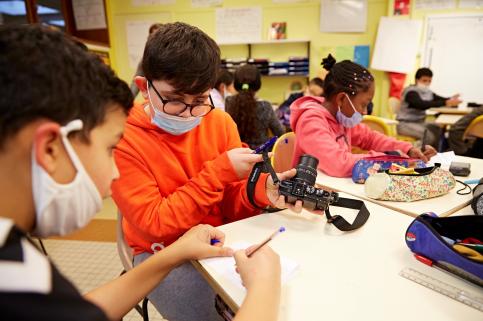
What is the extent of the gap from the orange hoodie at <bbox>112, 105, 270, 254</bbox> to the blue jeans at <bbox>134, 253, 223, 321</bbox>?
4.5 inches

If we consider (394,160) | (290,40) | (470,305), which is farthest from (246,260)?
(290,40)

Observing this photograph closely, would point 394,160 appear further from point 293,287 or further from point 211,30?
point 211,30

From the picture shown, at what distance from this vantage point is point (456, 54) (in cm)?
457

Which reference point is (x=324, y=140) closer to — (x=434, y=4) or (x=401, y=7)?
(x=401, y=7)

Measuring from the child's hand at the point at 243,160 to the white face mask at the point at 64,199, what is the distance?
441 mm

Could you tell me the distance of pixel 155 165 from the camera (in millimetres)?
1029

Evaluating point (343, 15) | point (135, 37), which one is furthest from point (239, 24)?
point (135, 37)

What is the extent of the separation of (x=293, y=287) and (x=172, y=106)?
0.60m

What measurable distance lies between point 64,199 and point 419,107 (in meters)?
4.37

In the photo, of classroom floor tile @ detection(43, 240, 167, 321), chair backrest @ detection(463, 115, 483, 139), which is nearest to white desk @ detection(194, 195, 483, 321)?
classroom floor tile @ detection(43, 240, 167, 321)

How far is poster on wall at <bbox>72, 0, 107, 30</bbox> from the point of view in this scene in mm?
4863

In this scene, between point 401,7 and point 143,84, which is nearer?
point 143,84

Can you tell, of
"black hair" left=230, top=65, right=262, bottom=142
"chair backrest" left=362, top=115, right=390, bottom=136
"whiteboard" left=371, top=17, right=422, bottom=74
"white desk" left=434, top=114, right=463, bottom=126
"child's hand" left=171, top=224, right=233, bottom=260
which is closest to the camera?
"child's hand" left=171, top=224, right=233, bottom=260

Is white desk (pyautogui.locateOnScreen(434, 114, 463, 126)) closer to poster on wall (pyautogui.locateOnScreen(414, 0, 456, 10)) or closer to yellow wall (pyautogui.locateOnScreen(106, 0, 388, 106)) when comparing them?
yellow wall (pyautogui.locateOnScreen(106, 0, 388, 106))
